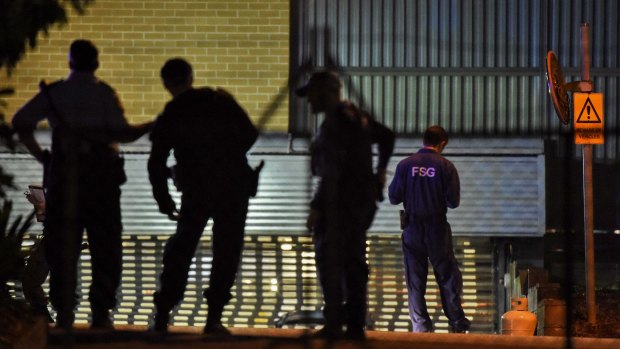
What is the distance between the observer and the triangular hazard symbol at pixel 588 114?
42.1ft

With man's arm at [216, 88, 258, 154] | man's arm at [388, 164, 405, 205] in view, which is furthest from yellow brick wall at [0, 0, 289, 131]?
man's arm at [216, 88, 258, 154]

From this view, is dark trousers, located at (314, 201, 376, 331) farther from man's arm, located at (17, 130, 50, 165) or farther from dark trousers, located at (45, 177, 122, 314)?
man's arm, located at (17, 130, 50, 165)

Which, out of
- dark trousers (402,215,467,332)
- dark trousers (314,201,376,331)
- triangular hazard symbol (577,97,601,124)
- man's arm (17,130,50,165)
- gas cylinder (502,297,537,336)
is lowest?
gas cylinder (502,297,537,336)

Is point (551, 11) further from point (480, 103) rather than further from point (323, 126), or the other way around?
point (323, 126)

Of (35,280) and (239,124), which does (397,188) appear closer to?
(35,280)

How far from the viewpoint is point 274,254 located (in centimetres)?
1202

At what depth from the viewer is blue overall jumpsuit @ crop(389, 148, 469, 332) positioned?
1139 centimetres

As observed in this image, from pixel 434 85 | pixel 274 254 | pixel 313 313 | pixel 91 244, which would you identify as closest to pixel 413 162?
pixel 274 254

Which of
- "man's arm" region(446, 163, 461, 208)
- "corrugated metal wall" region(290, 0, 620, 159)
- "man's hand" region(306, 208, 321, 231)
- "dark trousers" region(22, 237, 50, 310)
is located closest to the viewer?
"man's hand" region(306, 208, 321, 231)

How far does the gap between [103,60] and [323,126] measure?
773cm

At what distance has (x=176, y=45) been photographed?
Result: 1571 cm

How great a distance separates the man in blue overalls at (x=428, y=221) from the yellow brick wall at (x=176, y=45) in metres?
4.47

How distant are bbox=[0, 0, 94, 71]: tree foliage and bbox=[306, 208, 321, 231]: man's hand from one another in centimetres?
183

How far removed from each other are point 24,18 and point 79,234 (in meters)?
1.32
